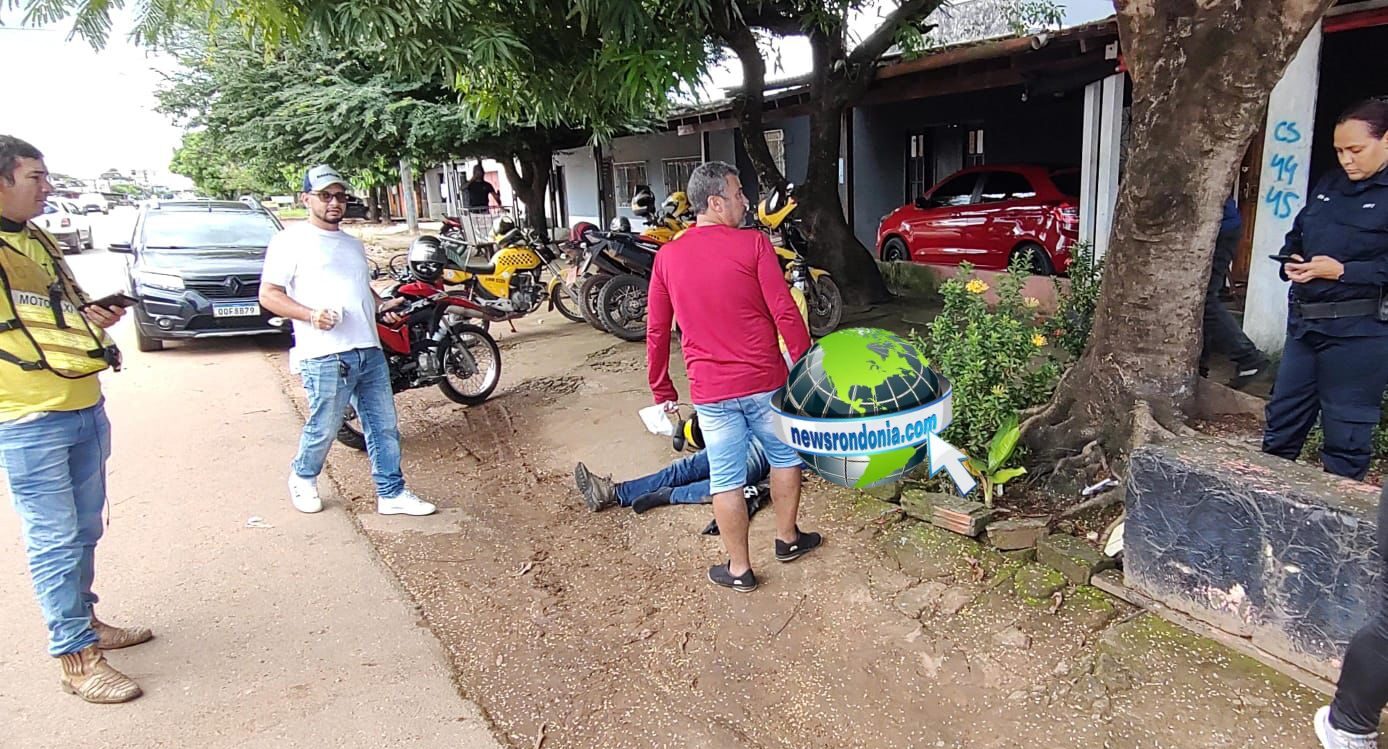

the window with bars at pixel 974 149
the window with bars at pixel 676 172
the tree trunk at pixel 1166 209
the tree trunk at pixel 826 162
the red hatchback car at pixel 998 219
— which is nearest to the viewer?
the tree trunk at pixel 1166 209

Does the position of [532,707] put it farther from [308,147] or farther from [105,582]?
[308,147]

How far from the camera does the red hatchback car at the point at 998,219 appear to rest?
31.5 ft

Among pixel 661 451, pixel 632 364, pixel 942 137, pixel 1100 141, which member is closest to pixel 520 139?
pixel 942 137

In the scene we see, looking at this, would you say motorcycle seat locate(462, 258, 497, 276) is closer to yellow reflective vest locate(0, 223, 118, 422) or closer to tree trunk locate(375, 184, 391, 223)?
yellow reflective vest locate(0, 223, 118, 422)

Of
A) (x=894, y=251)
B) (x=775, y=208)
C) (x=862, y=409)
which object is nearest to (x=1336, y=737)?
(x=862, y=409)

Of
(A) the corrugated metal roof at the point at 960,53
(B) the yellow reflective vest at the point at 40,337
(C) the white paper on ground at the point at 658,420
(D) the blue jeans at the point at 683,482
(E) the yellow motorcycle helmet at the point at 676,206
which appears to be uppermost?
(A) the corrugated metal roof at the point at 960,53

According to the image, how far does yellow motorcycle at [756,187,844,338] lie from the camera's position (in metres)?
7.84

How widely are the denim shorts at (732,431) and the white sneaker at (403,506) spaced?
1874mm

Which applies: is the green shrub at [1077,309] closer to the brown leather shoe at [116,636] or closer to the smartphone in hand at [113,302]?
the smartphone in hand at [113,302]

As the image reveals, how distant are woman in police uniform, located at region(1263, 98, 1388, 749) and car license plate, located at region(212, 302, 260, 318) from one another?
8813 mm

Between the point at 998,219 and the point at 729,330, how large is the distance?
26.1ft

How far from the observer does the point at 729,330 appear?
3.25m

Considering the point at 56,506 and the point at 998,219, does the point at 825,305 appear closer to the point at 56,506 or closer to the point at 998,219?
the point at 998,219

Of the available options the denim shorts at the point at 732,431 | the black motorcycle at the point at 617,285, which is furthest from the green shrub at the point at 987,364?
the black motorcycle at the point at 617,285
